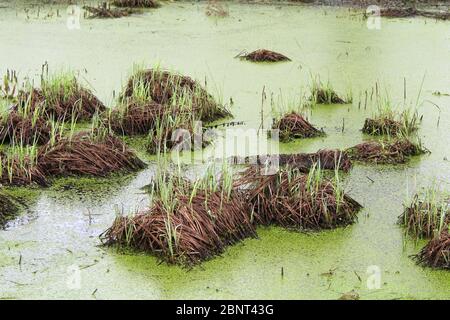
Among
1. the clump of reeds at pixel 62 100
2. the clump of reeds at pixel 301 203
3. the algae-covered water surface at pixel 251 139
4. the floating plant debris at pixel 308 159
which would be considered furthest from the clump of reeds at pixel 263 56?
the clump of reeds at pixel 301 203

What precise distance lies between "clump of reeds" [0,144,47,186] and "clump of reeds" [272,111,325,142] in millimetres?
1609

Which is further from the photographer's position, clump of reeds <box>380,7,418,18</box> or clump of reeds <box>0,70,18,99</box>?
clump of reeds <box>380,7,418,18</box>

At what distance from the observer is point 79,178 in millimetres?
4551

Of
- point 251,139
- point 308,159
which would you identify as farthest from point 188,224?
point 251,139

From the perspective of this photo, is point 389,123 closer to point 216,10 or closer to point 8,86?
point 8,86

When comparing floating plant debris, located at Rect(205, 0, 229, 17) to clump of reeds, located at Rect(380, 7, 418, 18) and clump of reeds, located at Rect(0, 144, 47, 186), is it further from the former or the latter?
clump of reeds, located at Rect(0, 144, 47, 186)

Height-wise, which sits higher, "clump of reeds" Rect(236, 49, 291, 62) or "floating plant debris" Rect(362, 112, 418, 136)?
"clump of reeds" Rect(236, 49, 291, 62)

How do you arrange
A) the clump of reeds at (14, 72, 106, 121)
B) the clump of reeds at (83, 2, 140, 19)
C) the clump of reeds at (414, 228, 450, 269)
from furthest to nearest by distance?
the clump of reeds at (83, 2, 140, 19), the clump of reeds at (14, 72, 106, 121), the clump of reeds at (414, 228, 450, 269)

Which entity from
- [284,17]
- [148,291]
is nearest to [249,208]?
[148,291]

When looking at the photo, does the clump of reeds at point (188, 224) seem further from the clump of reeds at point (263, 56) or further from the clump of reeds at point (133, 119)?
the clump of reeds at point (263, 56)

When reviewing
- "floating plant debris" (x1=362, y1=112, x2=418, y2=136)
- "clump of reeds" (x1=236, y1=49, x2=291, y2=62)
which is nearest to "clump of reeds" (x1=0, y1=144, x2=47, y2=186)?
"floating plant debris" (x1=362, y1=112, x2=418, y2=136)

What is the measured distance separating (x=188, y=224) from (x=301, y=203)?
587 millimetres

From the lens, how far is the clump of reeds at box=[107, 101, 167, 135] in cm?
539

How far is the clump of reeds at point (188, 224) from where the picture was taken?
356 cm
